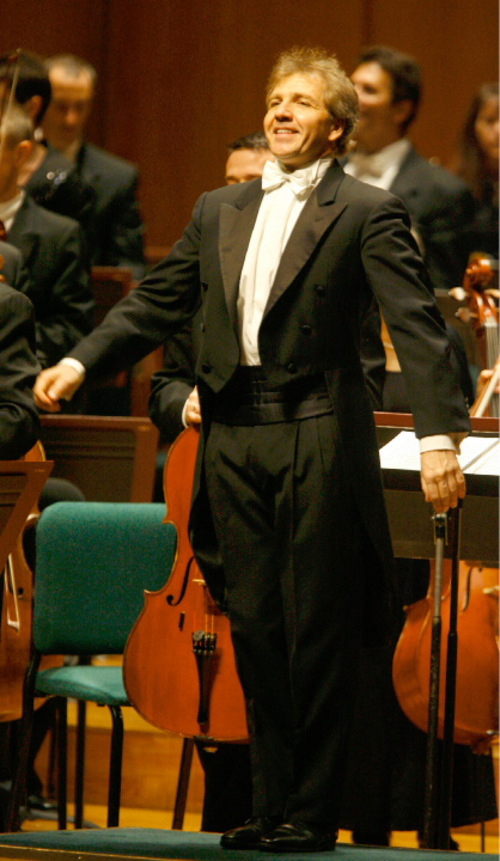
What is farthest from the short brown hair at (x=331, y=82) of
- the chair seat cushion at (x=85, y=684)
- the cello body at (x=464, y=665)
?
the chair seat cushion at (x=85, y=684)

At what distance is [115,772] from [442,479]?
997 mm

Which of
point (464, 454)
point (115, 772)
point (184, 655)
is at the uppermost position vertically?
point (464, 454)

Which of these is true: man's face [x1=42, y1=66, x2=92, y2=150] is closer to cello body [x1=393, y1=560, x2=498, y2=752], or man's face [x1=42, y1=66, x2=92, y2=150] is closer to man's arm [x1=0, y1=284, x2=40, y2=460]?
man's arm [x1=0, y1=284, x2=40, y2=460]

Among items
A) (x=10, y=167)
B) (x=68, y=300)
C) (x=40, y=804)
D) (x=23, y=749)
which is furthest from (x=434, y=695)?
(x=10, y=167)

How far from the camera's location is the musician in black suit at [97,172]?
405cm

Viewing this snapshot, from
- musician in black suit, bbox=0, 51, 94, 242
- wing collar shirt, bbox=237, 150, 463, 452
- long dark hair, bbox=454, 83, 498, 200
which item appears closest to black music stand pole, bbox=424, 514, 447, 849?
wing collar shirt, bbox=237, 150, 463, 452

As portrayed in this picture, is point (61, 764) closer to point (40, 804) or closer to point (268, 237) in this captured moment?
point (40, 804)

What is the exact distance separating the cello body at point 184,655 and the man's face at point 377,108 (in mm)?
1896

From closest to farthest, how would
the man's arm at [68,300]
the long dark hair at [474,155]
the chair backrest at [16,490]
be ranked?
the chair backrest at [16,490] → the man's arm at [68,300] → the long dark hair at [474,155]

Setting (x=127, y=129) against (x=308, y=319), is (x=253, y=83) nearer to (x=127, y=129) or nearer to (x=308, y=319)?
(x=127, y=129)

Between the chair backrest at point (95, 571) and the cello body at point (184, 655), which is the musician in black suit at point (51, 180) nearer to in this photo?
the chair backrest at point (95, 571)

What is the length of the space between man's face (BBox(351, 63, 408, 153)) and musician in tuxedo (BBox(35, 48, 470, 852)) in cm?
200

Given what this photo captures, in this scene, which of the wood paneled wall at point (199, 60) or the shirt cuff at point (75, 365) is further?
the wood paneled wall at point (199, 60)

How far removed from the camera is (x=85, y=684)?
2.45m
